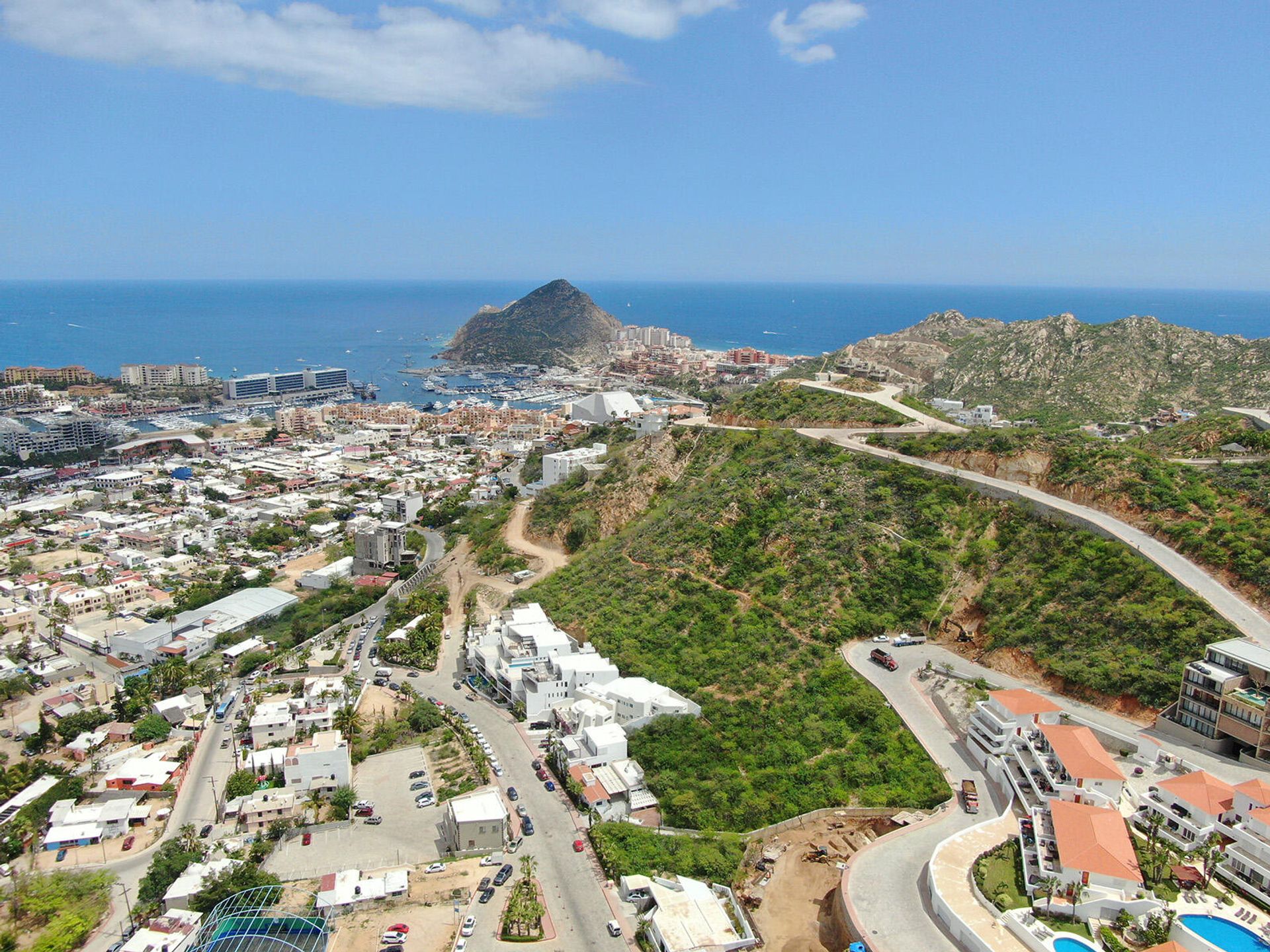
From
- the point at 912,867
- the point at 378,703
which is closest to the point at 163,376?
the point at 378,703

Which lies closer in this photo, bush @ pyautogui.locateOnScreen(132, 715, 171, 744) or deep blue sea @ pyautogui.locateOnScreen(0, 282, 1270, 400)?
bush @ pyautogui.locateOnScreen(132, 715, 171, 744)

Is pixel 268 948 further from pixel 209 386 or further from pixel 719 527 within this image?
pixel 209 386

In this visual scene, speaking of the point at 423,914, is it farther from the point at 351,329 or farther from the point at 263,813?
the point at 351,329

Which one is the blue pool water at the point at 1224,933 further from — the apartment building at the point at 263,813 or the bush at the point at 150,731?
the bush at the point at 150,731

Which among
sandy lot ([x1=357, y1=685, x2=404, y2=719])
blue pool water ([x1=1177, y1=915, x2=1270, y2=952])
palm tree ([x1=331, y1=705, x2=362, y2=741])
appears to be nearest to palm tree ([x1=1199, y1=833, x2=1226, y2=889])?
blue pool water ([x1=1177, y1=915, x2=1270, y2=952])

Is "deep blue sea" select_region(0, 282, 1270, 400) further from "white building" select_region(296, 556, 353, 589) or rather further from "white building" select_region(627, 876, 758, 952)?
"white building" select_region(627, 876, 758, 952)

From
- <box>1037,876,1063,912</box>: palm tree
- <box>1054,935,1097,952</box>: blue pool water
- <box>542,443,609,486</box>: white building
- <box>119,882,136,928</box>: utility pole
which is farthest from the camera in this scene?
<box>542,443,609,486</box>: white building
